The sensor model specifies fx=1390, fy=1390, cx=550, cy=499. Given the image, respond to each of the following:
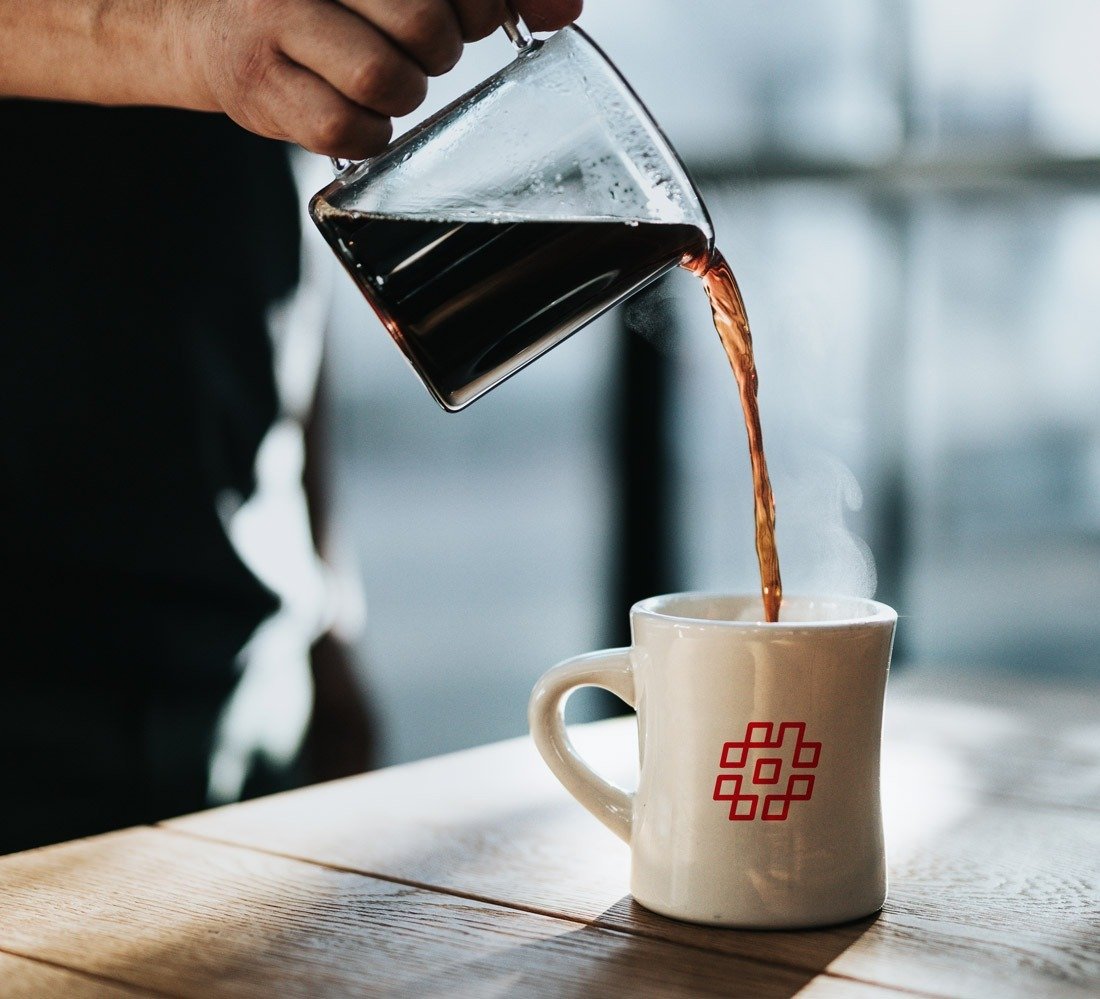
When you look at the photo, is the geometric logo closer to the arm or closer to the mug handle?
the mug handle

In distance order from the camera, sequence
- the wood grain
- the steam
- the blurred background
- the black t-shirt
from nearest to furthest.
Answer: the wood grain, the steam, the black t-shirt, the blurred background

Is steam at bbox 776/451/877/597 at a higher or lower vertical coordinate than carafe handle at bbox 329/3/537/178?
lower

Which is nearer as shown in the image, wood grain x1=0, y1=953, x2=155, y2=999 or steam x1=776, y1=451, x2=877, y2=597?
wood grain x1=0, y1=953, x2=155, y2=999

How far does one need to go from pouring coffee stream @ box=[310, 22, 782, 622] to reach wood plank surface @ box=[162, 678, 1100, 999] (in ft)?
0.86

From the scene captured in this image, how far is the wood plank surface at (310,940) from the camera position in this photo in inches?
22.4

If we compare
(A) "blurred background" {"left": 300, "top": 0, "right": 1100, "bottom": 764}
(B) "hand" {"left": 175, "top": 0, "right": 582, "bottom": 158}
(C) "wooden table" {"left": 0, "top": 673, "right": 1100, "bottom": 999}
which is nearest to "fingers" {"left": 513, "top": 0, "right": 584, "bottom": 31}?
(B) "hand" {"left": 175, "top": 0, "right": 582, "bottom": 158}

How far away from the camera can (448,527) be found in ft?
23.5

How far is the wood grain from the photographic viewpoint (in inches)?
22.0

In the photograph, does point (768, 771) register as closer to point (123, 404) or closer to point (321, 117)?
point (321, 117)

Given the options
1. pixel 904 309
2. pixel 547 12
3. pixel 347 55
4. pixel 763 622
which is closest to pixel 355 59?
pixel 347 55

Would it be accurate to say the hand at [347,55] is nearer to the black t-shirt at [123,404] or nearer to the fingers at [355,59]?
the fingers at [355,59]

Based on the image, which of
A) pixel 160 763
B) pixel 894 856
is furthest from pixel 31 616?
pixel 894 856

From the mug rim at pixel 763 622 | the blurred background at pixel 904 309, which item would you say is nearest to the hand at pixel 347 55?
the mug rim at pixel 763 622

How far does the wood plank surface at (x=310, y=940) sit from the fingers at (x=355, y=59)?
389mm
